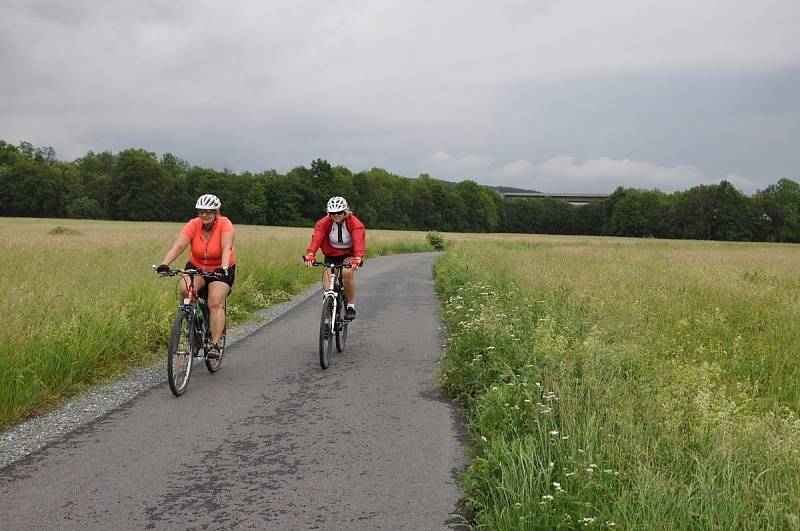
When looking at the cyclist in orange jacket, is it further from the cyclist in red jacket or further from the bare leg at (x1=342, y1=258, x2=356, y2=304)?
the bare leg at (x1=342, y1=258, x2=356, y2=304)

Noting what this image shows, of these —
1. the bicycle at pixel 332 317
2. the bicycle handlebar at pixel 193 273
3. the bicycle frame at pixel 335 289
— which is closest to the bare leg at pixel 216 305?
the bicycle handlebar at pixel 193 273

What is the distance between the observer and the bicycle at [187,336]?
5832mm

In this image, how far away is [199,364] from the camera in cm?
755

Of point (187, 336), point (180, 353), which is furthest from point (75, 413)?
point (187, 336)

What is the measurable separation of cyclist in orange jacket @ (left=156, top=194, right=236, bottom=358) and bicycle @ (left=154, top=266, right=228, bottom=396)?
0.11 metres

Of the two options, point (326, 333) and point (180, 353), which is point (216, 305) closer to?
point (180, 353)

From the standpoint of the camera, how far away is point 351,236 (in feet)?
27.2

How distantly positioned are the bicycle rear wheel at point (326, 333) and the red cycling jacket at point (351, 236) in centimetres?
91

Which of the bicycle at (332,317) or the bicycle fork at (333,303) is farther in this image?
the bicycle fork at (333,303)

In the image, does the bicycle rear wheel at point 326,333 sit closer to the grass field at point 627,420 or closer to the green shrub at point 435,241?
the grass field at point 627,420

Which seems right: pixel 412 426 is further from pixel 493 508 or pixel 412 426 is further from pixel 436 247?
pixel 436 247

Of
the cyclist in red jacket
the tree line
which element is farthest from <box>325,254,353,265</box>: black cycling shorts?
the tree line

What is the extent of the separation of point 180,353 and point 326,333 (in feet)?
6.30

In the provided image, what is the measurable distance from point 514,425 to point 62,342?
16.6ft
